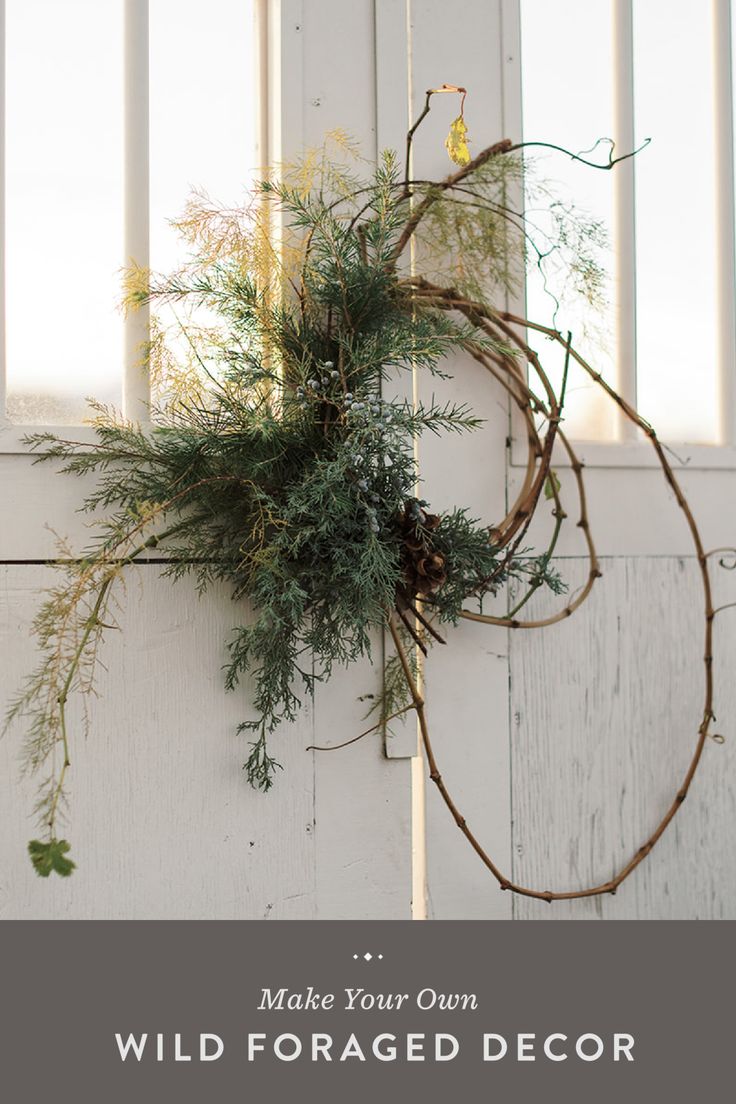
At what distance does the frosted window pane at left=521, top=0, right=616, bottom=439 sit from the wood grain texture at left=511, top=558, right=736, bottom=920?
23cm

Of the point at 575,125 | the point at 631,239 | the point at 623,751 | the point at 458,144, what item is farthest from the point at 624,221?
the point at 623,751

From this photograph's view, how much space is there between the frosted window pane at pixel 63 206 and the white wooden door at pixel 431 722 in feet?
0.34

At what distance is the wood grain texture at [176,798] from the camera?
0.99 m

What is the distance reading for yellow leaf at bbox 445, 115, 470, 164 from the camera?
1033 millimetres

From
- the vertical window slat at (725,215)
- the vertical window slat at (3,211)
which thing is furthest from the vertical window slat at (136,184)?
the vertical window slat at (725,215)

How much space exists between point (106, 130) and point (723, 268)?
0.79m

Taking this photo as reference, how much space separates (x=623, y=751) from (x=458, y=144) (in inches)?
28.9

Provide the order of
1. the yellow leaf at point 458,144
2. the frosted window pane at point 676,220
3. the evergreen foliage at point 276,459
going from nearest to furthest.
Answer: the evergreen foliage at point 276,459 < the yellow leaf at point 458,144 < the frosted window pane at point 676,220

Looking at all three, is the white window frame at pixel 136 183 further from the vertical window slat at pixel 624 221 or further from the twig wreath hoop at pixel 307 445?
the vertical window slat at pixel 624 221

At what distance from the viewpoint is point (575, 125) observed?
3.95 ft

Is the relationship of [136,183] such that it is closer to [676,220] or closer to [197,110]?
[197,110]

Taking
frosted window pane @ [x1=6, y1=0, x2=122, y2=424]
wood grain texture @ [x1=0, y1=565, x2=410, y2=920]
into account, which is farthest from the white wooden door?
frosted window pane @ [x1=6, y1=0, x2=122, y2=424]

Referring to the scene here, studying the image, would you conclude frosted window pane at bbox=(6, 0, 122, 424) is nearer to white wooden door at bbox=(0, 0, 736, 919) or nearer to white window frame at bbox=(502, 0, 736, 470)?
white wooden door at bbox=(0, 0, 736, 919)
